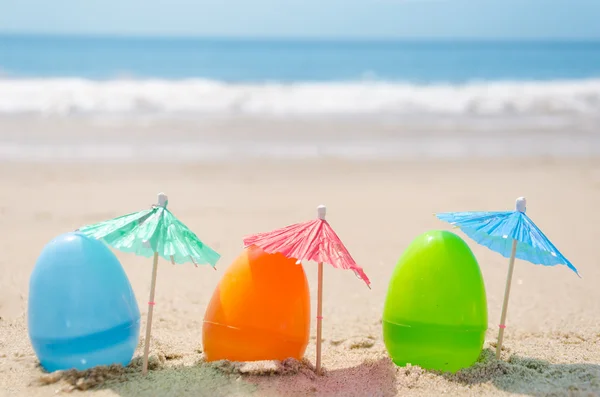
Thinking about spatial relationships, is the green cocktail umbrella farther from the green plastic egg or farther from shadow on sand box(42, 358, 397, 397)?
the green plastic egg

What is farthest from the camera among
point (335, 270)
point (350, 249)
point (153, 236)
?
point (350, 249)

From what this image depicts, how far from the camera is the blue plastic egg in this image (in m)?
3.65

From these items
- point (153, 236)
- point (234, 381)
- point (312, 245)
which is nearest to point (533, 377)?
point (312, 245)

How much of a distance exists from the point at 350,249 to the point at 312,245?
132 inches

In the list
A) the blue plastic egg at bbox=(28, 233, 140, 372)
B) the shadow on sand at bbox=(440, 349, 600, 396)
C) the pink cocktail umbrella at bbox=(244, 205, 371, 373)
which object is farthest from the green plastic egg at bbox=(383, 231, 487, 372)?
the blue plastic egg at bbox=(28, 233, 140, 372)

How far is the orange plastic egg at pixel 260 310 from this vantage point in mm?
3801

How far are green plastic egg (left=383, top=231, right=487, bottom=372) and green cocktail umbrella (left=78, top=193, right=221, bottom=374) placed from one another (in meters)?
1.08

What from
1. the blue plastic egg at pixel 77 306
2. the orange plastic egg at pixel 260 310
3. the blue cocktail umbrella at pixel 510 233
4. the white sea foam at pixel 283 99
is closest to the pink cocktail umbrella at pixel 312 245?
the orange plastic egg at pixel 260 310

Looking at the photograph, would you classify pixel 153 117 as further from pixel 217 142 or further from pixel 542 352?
pixel 542 352

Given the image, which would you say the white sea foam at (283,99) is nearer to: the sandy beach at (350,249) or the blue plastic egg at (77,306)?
the sandy beach at (350,249)

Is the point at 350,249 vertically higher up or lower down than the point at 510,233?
lower down

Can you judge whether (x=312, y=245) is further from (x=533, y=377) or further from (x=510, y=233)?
(x=533, y=377)

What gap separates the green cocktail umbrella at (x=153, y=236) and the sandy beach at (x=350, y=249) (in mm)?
657

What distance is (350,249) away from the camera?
22.7ft
